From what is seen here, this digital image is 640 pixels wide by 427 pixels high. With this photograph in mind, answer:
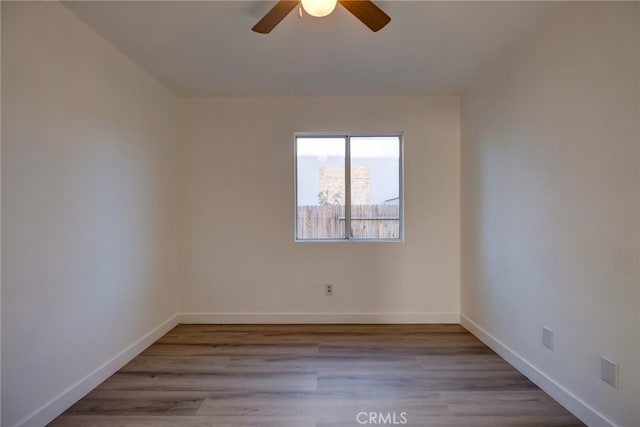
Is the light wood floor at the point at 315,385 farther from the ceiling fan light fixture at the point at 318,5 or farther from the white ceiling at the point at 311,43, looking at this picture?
the white ceiling at the point at 311,43

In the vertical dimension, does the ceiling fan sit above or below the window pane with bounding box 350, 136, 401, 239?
above

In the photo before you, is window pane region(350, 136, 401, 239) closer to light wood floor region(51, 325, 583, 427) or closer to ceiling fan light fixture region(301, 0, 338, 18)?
light wood floor region(51, 325, 583, 427)

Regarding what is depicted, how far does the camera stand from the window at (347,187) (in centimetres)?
322

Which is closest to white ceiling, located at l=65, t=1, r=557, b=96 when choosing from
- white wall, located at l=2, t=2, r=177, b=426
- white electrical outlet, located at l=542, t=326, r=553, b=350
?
white wall, located at l=2, t=2, r=177, b=426

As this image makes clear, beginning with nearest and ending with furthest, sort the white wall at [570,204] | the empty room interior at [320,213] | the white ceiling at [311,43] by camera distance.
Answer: the white wall at [570,204] → the empty room interior at [320,213] → the white ceiling at [311,43]

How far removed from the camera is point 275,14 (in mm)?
1577

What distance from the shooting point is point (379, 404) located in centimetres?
179

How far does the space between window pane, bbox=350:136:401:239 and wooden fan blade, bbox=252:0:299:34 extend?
1.69 m

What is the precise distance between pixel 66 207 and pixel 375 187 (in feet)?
8.29

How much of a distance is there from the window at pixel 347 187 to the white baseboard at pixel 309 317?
784mm

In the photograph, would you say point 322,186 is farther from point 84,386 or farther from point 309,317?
point 84,386

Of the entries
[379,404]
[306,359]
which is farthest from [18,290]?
[379,404]

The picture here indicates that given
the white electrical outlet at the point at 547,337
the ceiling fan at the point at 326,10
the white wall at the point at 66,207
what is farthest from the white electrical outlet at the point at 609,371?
the white wall at the point at 66,207

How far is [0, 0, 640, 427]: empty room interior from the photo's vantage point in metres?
1.51
